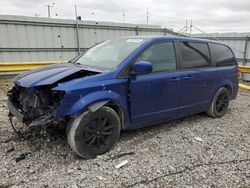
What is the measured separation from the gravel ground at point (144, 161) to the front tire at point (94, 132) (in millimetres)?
138

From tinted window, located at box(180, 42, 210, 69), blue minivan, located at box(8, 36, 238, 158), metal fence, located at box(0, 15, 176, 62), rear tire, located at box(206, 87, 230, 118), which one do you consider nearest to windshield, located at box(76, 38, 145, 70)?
blue minivan, located at box(8, 36, 238, 158)

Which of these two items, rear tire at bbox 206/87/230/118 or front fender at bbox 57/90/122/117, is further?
rear tire at bbox 206/87/230/118

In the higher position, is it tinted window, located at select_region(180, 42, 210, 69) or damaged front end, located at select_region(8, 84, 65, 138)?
tinted window, located at select_region(180, 42, 210, 69)

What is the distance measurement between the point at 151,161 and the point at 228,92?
3.05 m

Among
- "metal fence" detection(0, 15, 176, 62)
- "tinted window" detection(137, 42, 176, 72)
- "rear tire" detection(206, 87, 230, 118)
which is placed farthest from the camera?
"metal fence" detection(0, 15, 176, 62)

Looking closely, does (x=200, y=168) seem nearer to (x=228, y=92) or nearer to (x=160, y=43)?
(x=160, y=43)

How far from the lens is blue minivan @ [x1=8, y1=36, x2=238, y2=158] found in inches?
122

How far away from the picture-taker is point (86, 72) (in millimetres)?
3385

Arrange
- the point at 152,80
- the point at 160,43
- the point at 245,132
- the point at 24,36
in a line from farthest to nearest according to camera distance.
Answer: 1. the point at 24,36
2. the point at 245,132
3. the point at 160,43
4. the point at 152,80

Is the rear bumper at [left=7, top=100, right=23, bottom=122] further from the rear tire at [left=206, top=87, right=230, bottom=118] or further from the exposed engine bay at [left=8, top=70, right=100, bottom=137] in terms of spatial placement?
the rear tire at [left=206, top=87, right=230, bottom=118]

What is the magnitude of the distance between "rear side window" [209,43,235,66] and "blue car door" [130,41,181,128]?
132 cm

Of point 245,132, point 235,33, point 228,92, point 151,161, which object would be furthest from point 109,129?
point 235,33

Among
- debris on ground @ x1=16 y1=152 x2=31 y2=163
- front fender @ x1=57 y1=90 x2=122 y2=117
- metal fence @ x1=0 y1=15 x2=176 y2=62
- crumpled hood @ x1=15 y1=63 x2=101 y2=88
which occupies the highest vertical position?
metal fence @ x1=0 y1=15 x2=176 y2=62

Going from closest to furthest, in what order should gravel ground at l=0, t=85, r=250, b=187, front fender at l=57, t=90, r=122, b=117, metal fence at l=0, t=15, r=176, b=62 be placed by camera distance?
gravel ground at l=0, t=85, r=250, b=187, front fender at l=57, t=90, r=122, b=117, metal fence at l=0, t=15, r=176, b=62
